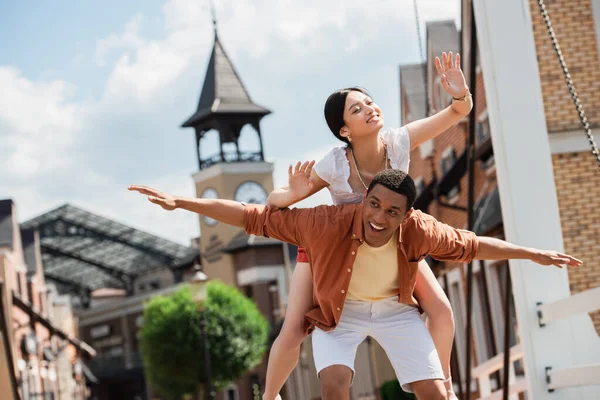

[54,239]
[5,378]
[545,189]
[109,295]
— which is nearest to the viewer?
[545,189]

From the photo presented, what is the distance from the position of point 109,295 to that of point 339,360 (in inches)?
3061

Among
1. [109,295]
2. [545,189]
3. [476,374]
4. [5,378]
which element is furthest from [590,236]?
[109,295]

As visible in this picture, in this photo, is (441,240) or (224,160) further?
(224,160)

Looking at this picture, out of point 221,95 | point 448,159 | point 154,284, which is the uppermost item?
point 221,95

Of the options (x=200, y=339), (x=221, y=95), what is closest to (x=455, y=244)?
(x=200, y=339)

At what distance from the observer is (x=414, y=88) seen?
1129 inches

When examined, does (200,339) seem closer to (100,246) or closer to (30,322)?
(30,322)

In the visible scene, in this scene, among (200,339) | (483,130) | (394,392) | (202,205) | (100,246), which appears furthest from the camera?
(100,246)

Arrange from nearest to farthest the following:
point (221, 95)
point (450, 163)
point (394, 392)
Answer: point (450, 163) → point (394, 392) → point (221, 95)

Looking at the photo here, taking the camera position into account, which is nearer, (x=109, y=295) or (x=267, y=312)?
(x=267, y=312)

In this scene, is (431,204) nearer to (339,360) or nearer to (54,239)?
(339,360)

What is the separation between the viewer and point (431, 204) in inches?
979

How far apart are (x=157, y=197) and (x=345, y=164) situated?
0.85 meters

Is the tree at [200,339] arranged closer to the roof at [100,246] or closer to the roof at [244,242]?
the roof at [244,242]
